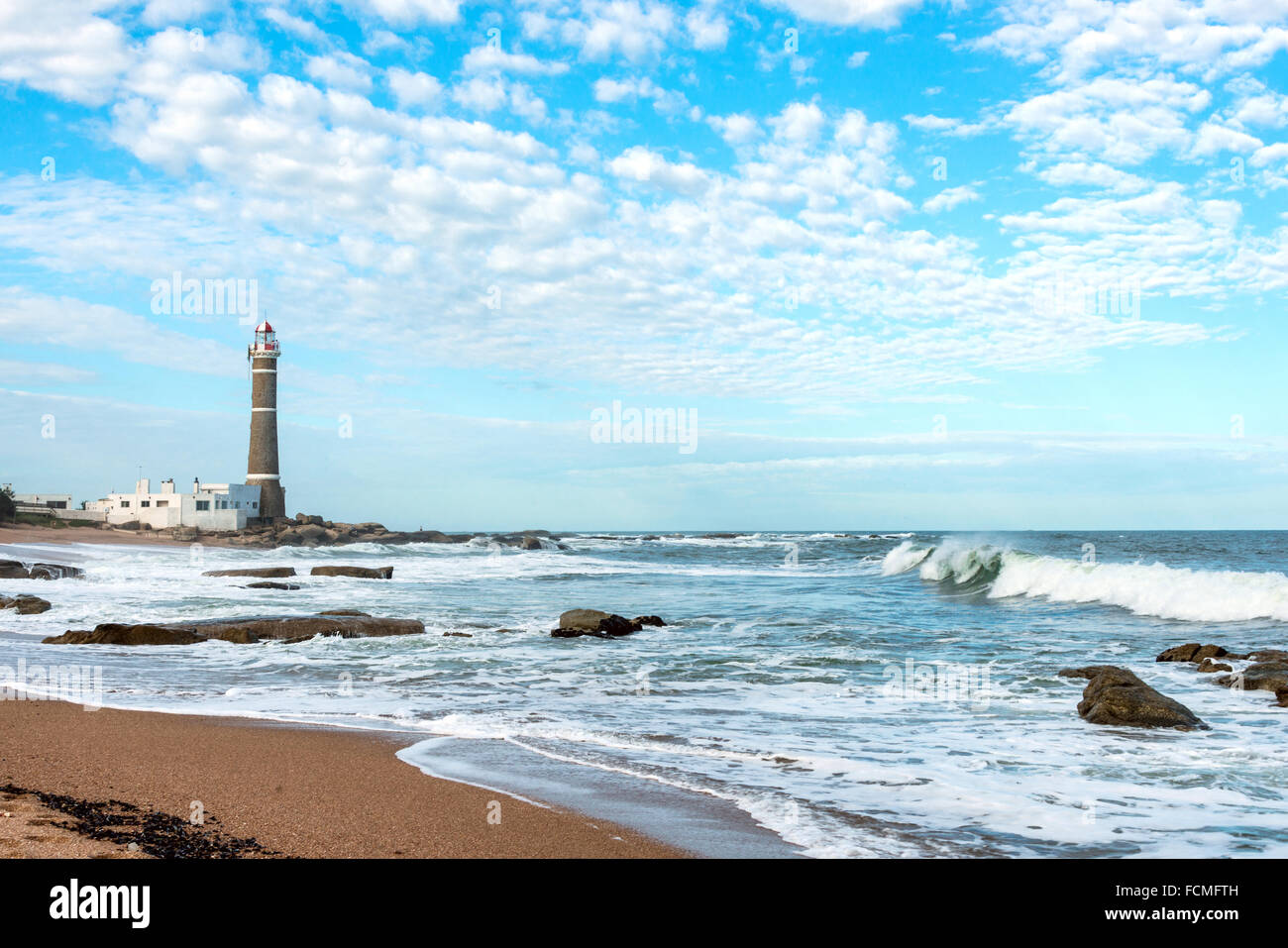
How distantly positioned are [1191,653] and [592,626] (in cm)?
930

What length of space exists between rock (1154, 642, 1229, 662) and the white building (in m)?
53.7

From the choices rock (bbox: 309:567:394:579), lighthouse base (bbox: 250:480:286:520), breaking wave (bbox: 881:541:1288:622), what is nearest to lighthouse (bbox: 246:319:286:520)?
lighthouse base (bbox: 250:480:286:520)

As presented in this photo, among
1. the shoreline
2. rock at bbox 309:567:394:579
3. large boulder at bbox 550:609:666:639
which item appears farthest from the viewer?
the shoreline

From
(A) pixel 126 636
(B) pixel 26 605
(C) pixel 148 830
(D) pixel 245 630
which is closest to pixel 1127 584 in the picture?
(D) pixel 245 630

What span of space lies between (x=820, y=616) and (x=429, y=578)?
17.7 m

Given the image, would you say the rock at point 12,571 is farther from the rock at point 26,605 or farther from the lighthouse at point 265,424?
the lighthouse at point 265,424

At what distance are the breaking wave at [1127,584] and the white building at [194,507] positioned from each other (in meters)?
42.3

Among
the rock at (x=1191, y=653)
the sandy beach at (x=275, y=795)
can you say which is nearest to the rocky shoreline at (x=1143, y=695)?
the rock at (x=1191, y=653)

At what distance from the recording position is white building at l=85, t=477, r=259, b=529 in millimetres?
56312

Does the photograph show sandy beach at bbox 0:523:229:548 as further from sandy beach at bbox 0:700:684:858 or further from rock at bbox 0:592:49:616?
sandy beach at bbox 0:700:684:858

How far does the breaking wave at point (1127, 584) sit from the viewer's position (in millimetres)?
19125

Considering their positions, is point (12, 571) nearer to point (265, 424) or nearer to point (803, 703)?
point (803, 703)

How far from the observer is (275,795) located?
5.39 meters

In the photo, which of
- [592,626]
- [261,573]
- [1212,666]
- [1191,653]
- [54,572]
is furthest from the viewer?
[261,573]
